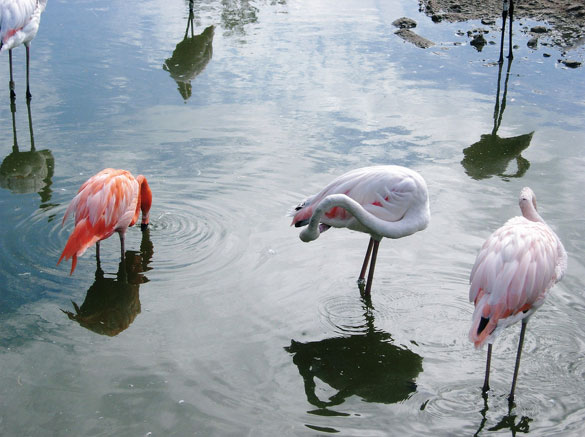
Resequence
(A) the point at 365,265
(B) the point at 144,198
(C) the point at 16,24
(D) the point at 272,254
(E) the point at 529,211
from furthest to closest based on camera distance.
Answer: (C) the point at 16,24
(B) the point at 144,198
(D) the point at 272,254
(A) the point at 365,265
(E) the point at 529,211

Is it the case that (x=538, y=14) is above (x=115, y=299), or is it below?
above

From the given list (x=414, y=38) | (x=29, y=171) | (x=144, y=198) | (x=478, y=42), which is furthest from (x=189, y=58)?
(x=144, y=198)

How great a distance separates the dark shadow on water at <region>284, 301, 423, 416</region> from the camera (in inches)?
140

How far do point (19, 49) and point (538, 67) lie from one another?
6947 mm

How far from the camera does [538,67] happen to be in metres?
9.30

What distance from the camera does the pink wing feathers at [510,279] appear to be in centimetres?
338

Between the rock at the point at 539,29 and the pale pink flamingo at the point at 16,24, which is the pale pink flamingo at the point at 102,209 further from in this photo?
the rock at the point at 539,29

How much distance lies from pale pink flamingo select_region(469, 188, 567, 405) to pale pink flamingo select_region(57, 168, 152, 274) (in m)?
2.29

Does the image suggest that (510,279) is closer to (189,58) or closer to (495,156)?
(495,156)

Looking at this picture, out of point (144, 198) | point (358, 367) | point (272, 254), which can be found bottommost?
point (358, 367)

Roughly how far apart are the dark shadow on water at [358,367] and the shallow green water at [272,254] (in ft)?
0.04

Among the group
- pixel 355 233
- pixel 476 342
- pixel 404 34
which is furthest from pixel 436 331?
pixel 404 34

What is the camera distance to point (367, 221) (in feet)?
13.7

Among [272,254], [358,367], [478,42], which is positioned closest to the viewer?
[358,367]
